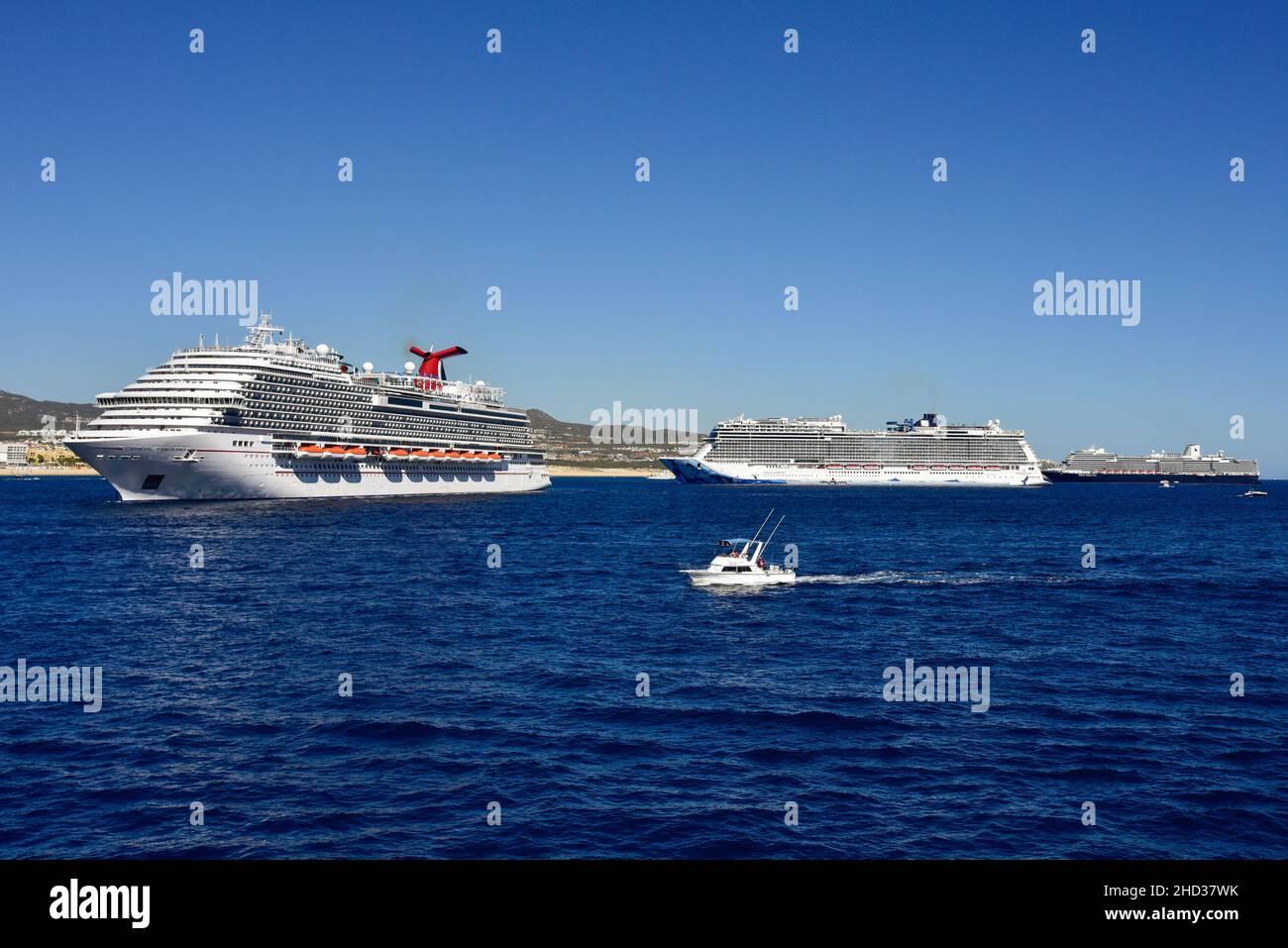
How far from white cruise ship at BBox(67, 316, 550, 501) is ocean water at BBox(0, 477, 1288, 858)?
50.1m

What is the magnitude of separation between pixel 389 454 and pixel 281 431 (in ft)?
83.8

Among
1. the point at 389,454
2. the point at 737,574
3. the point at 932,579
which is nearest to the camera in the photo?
the point at 737,574

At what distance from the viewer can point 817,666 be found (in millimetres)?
35312

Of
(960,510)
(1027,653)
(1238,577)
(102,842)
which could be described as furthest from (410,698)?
(960,510)

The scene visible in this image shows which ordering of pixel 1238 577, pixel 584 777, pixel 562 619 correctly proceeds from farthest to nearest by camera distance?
1. pixel 1238 577
2. pixel 562 619
3. pixel 584 777

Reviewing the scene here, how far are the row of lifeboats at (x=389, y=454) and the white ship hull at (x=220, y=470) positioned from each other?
1.00 metres

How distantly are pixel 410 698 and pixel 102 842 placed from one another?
11.7 metres

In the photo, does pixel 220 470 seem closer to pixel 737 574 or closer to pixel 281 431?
pixel 281 431

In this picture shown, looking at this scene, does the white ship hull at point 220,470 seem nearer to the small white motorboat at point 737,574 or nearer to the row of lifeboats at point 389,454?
the row of lifeboats at point 389,454

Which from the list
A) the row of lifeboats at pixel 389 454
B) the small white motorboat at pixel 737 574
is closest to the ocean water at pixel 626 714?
the small white motorboat at pixel 737 574

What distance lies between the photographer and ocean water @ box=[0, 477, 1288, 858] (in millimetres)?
19891

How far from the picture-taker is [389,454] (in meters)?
149

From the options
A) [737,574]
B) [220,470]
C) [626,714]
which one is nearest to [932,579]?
[737,574]
